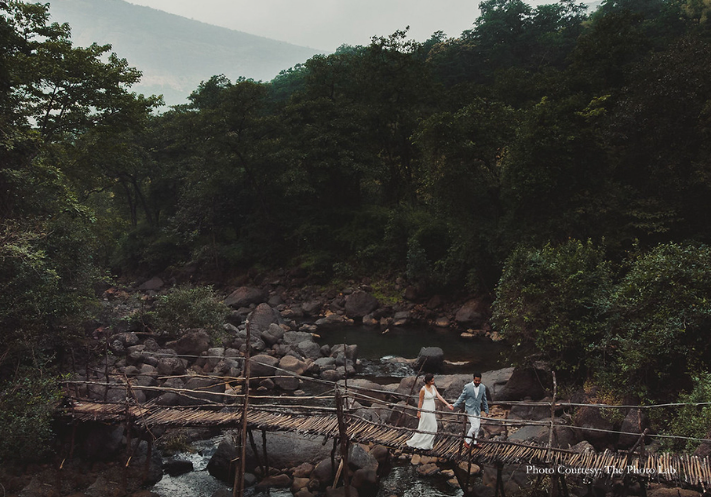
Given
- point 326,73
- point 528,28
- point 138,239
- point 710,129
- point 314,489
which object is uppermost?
point 528,28

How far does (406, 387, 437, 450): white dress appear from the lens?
332 inches

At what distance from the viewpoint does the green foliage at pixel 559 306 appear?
11539 millimetres

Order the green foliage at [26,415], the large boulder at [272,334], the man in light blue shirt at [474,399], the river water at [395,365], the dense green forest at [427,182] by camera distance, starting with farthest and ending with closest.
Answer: the large boulder at [272,334]
the dense green forest at [427,182]
the river water at [395,365]
the man in light blue shirt at [474,399]
the green foliage at [26,415]

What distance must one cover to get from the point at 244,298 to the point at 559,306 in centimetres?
1877

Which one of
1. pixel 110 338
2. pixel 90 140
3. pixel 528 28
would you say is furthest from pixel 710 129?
pixel 528 28

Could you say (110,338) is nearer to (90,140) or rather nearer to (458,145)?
(90,140)

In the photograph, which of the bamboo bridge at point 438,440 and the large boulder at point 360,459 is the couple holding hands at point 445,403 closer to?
the bamboo bridge at point 438,440

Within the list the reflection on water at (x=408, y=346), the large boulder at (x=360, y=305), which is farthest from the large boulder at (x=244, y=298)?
the reflection on water at (x=408, y=346)

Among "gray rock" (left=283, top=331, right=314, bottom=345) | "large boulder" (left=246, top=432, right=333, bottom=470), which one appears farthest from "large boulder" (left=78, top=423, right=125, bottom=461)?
"gray rock" (left=283, top=331, right=314, bottom=345)

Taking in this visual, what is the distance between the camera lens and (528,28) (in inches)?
1711

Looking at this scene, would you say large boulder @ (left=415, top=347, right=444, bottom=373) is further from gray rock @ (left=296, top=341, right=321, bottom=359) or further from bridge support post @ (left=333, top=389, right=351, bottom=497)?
bridge support post @ (left=333, top=389, right=351, bottom=497)

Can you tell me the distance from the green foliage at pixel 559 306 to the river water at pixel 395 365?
134 centimetres

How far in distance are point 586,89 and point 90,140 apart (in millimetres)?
22148

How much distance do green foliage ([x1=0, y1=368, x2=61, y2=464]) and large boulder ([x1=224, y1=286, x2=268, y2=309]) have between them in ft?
55.1
